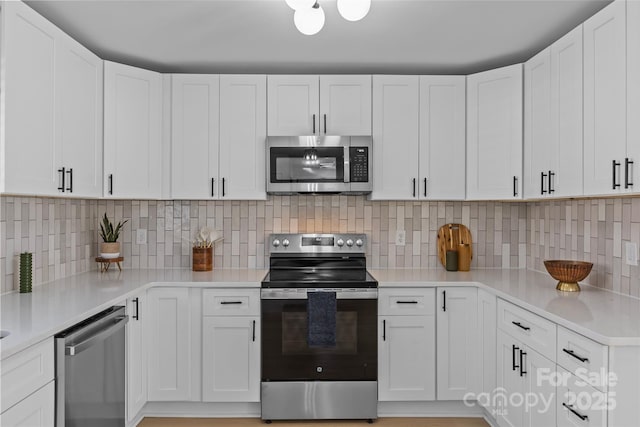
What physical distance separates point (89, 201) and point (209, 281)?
4.04ft

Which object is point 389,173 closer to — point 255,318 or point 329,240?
point 329,240

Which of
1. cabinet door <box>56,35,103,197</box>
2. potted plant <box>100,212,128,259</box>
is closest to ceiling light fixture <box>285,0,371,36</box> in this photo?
cabinet door <box>56,35,103,197</box>

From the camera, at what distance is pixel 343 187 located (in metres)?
3.12

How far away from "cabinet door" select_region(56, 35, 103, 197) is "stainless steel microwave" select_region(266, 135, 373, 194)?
1.08 m

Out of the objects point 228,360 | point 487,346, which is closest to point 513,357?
point 487,346

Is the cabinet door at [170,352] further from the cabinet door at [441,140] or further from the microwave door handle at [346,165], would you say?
the cabinet door at [441,140]

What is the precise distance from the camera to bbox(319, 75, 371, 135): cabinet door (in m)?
3.16

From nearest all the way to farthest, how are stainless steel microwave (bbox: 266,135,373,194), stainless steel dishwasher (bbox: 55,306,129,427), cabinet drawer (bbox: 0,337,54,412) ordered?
cabinet drawer (bbox: 0,337,54,412), stainless steel dishwasher (bbox: 55,306,129,427), stainless steel microwave (bbox: 266,135,373,194)

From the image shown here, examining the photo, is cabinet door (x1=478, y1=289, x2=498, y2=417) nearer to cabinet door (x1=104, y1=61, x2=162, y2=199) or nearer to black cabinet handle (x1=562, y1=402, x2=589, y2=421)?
black cabinet handle (x1=562, y1=402, x2=589, y2=421)

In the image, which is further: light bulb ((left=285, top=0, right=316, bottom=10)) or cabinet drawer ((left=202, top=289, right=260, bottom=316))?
cabinet drawer ((left=202, top=289, right=260, bottom=316))

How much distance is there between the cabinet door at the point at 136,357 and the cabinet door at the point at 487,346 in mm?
2112

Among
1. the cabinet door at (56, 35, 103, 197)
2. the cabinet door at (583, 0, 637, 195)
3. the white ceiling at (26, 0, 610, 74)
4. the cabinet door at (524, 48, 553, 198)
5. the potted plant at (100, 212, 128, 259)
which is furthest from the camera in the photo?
the potted plant at (100, 212, 128, 259)

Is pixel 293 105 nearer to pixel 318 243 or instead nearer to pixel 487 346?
pixel 318 243

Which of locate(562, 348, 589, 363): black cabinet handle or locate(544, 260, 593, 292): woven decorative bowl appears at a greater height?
locate(544, 260, 593, 292): woven decorative bowl
